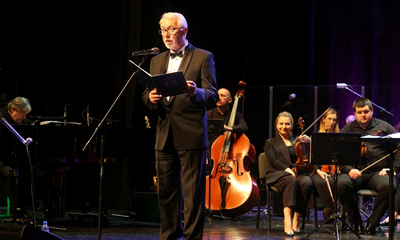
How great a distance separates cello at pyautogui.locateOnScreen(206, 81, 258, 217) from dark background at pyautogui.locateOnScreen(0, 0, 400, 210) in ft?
5.43

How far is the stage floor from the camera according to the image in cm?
501

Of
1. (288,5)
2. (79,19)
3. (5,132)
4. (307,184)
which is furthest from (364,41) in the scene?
(5,132)

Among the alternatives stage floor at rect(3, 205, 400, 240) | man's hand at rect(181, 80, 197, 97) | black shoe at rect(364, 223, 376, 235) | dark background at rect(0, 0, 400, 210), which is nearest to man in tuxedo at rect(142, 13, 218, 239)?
man's hand at rect(181, 80, 197, 97)

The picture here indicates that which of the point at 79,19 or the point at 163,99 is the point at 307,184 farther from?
the point at 79,19

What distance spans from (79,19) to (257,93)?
2.90m

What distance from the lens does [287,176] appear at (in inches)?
215

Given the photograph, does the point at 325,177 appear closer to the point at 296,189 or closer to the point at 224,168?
the point at 296,189

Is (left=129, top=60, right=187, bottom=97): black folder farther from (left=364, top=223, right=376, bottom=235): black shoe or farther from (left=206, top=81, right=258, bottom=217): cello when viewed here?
(left=364, top=223, right=376, bottom=235): black shoe

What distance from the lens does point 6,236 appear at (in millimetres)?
2260

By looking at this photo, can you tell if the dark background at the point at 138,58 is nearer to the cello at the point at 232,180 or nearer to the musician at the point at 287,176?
the cello at the point at 232,180

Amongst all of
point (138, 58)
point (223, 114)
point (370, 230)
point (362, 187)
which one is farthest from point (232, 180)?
point (138, 58)

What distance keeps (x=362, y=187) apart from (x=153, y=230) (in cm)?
237

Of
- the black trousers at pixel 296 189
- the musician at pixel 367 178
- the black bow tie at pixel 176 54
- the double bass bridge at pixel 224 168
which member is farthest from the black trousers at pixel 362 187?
the black bow tie at pixel 176 54

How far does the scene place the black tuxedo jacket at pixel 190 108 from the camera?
3.08m
